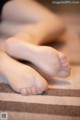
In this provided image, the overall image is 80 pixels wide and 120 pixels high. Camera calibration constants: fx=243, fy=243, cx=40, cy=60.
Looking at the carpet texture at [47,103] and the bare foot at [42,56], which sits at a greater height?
the bare foot at [42,56]

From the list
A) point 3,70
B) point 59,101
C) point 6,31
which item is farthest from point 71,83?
point 6,31

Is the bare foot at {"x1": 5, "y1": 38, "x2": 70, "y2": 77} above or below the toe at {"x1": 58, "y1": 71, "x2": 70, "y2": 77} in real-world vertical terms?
above

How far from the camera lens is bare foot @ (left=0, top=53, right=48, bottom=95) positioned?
24.5 inches

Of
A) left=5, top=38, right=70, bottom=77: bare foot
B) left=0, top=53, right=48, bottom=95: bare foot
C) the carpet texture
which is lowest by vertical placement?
the carpet texture

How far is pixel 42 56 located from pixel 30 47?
46mm

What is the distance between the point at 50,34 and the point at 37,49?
0.16 metres

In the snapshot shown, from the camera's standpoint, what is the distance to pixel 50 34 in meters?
0.80

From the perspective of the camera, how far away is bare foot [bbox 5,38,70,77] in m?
0.63

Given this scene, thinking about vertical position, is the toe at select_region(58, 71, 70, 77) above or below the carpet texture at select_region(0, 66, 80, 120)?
above

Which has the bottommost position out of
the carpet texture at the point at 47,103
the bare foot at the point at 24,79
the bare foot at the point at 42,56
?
the carpet texture at the point at 47,103

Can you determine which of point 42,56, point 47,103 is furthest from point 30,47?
point 47,103

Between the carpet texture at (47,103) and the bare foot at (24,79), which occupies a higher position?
the bare foot at (24,79)

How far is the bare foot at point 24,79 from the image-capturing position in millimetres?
623

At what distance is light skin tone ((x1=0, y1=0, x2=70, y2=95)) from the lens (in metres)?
0.63
